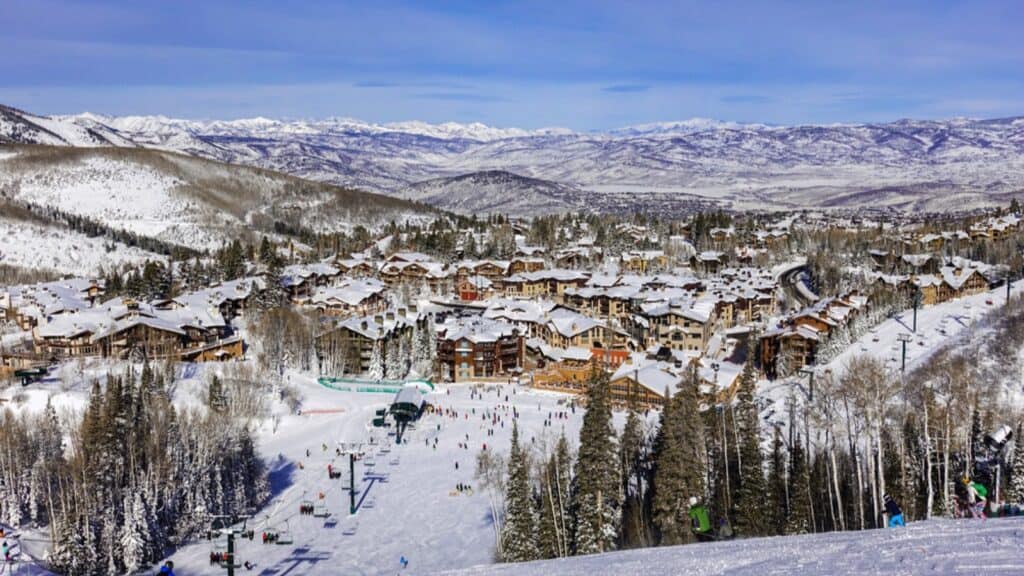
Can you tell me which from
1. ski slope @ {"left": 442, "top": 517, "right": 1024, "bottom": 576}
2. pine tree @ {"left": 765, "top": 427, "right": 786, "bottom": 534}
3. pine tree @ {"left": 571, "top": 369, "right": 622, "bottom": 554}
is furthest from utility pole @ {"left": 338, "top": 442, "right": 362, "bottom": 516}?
ski slope @ {"left": 442, "top": 517, "right": 1024, "bottom": 576}

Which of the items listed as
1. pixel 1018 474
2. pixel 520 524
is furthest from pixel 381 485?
pixel 1018 474

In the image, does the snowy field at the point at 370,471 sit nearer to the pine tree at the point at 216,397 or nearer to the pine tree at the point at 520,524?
the pine tree at the point at 216,397

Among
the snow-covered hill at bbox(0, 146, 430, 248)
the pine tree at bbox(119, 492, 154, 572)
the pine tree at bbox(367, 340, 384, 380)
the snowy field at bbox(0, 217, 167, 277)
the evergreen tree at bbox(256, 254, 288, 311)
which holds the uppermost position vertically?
the snow-covered hill at bbox(0, 146, 430, 248)

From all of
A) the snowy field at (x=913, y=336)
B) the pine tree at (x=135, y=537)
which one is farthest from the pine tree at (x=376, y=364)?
the pine tree at (x=135, y=537)

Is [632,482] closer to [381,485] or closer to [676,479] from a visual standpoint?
[676,479]

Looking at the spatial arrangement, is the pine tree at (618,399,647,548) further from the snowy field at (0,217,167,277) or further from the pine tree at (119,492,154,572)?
the snowy field at (0,217,167,277)
